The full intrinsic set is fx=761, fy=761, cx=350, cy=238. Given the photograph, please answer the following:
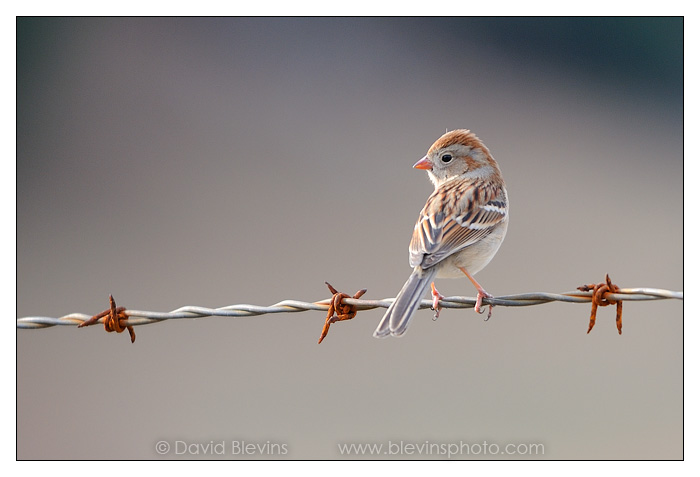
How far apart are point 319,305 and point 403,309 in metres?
0.46

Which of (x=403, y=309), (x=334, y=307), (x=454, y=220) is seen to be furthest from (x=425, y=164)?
(x=334, y=307)

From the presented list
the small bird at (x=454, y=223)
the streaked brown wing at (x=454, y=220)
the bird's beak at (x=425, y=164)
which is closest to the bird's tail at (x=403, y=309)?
the small bird at (x=454, y=223)

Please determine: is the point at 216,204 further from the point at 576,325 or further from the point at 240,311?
the point at 240,311

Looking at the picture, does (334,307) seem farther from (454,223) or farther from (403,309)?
(454,223)

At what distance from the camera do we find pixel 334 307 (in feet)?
12.3

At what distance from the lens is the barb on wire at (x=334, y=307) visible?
11.5 ft

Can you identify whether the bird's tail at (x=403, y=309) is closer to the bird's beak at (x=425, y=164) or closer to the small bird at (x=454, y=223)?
the small bird at (x=454, y=223)

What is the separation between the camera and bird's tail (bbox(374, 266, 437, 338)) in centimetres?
385

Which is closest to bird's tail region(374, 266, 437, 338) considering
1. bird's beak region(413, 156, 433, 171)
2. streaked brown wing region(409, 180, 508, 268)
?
streaked brown wing region(409, 180, 508, 268)

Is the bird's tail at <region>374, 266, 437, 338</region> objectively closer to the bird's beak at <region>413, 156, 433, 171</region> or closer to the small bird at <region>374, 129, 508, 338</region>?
the small bird at <region>374, 129, 508, 338</region>

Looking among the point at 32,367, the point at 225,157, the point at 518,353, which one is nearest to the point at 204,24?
the point at 225,157

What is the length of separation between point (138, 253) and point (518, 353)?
16.4ft

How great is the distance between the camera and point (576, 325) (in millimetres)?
7844

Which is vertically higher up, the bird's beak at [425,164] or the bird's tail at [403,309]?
the bird's beak at [425,164]
